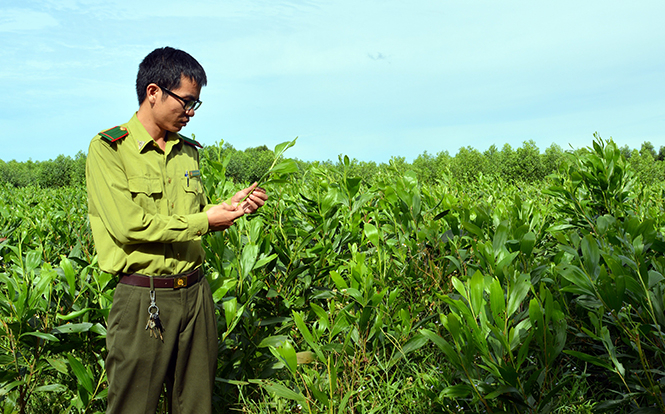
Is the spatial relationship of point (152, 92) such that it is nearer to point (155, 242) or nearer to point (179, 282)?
point (155, 242)

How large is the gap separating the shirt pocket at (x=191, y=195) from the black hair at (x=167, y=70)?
47 centimetres

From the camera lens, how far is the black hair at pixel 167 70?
2213mm

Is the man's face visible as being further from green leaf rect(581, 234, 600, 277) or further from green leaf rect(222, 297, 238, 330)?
green leaf rect(581, 234, 600, 277)

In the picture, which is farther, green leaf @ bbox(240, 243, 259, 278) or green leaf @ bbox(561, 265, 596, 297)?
green leaf @ bbox(240, 243, 259, 278)

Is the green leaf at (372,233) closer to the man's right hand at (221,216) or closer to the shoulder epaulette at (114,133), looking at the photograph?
the man's right hand at (221,216)

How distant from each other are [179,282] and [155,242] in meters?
0.22

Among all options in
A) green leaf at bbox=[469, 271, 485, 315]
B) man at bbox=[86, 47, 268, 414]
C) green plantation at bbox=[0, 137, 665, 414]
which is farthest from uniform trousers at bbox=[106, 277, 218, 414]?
green leaf at bbox=[469, 271, 485, 315]

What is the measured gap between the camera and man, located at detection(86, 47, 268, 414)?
208 centimetres

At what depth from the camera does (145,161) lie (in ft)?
7.21

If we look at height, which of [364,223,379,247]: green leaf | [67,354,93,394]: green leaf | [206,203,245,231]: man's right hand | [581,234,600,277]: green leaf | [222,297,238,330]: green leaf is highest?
[206,203,245,231]: man's right hand

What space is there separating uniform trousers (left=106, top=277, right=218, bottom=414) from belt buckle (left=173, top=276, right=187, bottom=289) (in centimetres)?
2

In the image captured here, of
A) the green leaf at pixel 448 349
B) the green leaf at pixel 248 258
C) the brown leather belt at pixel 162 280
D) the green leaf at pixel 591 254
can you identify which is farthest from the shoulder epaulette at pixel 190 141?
A: the green leaf at pixel 591 254

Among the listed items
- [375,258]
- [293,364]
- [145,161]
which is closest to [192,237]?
[145,161]

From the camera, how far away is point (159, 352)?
7.07 ft
